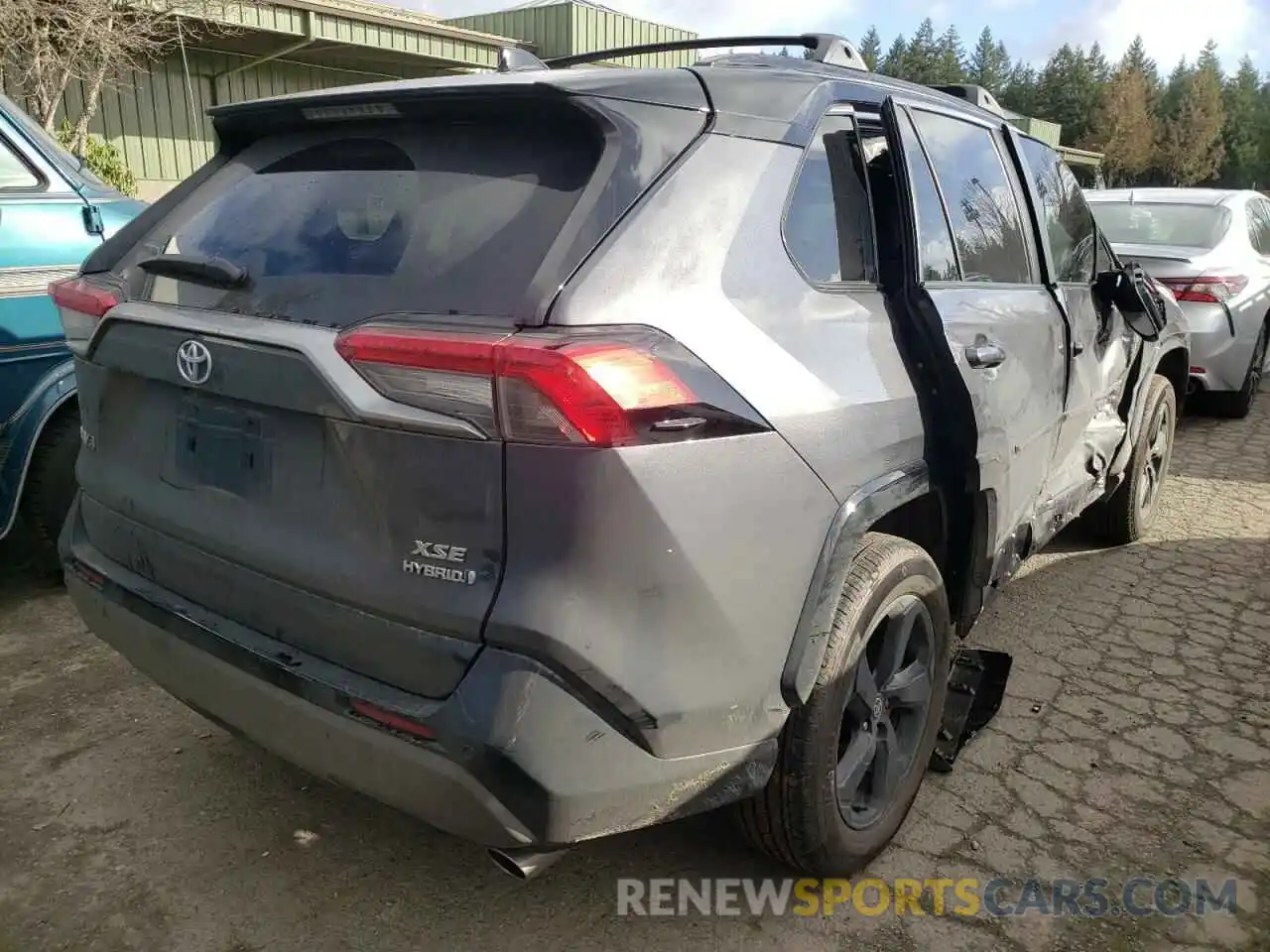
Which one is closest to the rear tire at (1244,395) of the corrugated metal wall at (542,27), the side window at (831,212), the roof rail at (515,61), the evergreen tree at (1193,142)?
the side window at (831,212)

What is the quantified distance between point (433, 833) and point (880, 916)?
45.1 inches

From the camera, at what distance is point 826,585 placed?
203cm

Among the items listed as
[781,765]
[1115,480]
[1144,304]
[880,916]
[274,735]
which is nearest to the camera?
[274,735]

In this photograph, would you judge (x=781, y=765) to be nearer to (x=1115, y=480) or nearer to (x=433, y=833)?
(x=433, y=833)

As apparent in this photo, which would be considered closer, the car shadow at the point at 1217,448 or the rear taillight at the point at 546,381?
the rear taillight at the point at 546,381

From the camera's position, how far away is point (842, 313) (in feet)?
7.12

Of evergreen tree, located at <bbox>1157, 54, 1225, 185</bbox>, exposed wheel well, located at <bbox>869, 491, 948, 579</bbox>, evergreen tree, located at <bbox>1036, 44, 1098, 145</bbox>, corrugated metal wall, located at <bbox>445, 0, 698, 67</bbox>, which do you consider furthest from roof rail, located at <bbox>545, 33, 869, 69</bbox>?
evergreen tree, located at <bbox>1036, 44, 1098, 145</bbox>

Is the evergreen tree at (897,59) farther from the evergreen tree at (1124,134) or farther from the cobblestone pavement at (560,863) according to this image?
the cobblestone pavement at (560,863)

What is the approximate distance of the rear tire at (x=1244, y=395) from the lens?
7.26 metres

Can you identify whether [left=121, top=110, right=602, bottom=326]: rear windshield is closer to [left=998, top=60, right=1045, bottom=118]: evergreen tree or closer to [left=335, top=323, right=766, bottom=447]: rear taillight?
[left=335, top=323, right=766, bottom=447]: rear taillight

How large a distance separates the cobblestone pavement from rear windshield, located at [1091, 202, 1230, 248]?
4.21 metres

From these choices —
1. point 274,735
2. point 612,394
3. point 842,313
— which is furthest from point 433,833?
point 842,313

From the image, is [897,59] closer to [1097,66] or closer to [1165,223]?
[1097,66]

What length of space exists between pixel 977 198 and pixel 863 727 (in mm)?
1642
